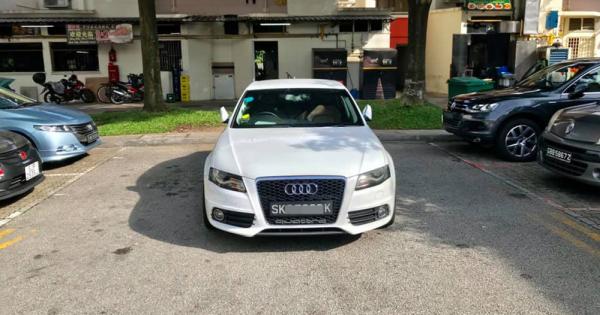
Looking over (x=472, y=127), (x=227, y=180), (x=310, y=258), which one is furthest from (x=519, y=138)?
(x=227, y=180)

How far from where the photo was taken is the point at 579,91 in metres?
8.38

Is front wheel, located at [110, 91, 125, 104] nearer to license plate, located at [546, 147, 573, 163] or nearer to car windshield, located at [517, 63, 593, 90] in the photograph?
car windshield, located at [517, 63, 593, 90]

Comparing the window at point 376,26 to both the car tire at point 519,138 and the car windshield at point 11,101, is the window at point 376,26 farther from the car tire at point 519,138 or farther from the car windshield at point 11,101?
the car windshield at point 11,101

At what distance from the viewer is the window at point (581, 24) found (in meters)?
20.9

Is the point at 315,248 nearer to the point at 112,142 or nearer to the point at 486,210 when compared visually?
the point at 486,210

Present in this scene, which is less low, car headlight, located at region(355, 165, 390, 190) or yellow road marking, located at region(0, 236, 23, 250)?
car headlight, located at region(355, 165, 390, 190)

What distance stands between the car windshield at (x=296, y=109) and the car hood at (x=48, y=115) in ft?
13.1

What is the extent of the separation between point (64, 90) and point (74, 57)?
1862 mm

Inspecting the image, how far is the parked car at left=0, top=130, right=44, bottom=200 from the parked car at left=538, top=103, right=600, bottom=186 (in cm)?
694

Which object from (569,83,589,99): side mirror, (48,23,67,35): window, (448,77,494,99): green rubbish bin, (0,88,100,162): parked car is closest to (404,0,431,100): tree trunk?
(448,77,494,99): green rubbish bin

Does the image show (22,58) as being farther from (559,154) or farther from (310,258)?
(559,154)

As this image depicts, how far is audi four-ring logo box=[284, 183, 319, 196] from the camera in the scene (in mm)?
4441

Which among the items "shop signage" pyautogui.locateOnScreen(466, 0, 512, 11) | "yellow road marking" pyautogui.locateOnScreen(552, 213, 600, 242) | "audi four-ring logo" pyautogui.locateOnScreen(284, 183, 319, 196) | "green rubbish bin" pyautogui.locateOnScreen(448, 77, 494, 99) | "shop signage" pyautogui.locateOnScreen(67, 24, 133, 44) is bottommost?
"yellow road marking" pyautogui.locateOnScreen(552, 213, 600, 242)

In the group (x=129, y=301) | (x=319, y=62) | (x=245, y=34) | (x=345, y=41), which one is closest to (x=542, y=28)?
(x=345, y=41)
